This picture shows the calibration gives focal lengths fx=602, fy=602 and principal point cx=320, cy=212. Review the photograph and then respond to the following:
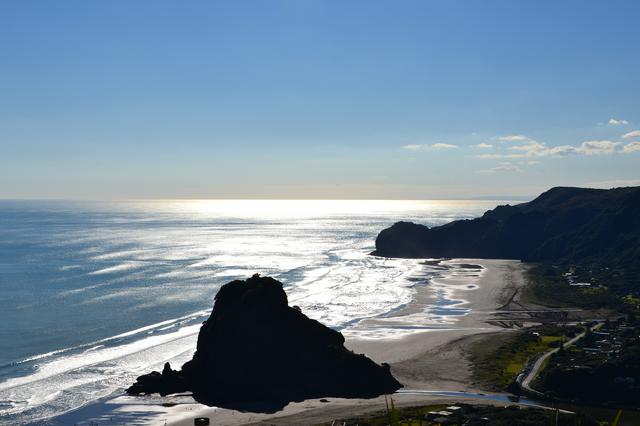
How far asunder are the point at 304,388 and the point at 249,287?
46.8 ft

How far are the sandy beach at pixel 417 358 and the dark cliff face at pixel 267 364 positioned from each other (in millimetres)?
2545

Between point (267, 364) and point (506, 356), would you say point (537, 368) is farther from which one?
point (267, 364)

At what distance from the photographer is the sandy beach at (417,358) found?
61156 mm

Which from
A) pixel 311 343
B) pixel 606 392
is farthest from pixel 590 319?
pixel 311 343

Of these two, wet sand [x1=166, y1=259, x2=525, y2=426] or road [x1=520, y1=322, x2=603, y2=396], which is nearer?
wet sand [x1=166, y1=259, x2=525, y2=426]

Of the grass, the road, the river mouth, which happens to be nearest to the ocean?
the river mouth

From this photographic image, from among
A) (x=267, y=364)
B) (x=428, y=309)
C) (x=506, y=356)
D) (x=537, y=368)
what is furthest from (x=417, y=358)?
(x=428, y=309)

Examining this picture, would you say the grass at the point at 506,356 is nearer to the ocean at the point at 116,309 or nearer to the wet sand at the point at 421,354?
the wet sand at the point at 421,354

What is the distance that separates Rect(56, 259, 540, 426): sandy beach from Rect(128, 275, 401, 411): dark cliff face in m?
2.55

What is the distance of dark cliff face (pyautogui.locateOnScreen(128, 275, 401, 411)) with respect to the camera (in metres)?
68.8

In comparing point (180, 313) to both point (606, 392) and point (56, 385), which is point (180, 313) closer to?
point (56, 385)

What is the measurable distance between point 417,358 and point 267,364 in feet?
79.6

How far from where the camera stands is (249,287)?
75250 millimetres

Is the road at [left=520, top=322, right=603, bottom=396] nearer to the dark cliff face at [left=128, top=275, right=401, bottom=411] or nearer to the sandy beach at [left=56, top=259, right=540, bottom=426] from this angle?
the sandy beach at [left=56, top=259, right=540, bottom=426]
